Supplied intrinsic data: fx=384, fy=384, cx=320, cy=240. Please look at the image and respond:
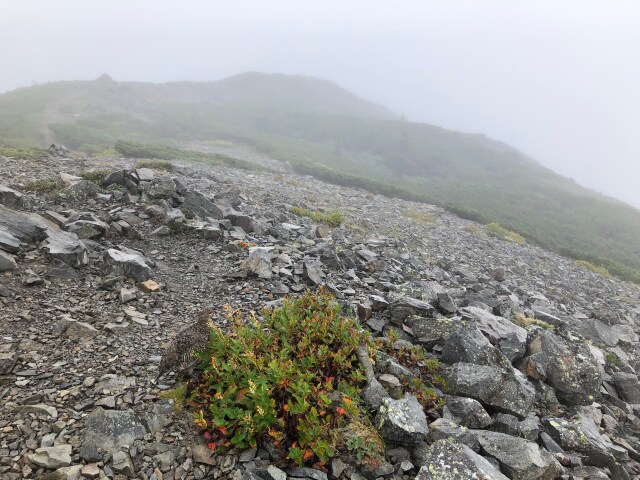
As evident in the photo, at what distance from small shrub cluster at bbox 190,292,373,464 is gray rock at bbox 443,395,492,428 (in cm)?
155

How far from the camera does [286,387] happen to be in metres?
5.59

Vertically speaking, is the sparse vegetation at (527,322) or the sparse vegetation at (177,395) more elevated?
the sparse vegetation at (177,395)

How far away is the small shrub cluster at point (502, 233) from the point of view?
3563 cm

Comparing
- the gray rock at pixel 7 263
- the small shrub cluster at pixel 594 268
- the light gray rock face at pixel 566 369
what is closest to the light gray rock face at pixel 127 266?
the gray rock at pixel 7 263

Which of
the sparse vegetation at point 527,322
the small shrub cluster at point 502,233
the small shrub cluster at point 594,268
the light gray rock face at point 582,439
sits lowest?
the small shrub cluster at point 594,268

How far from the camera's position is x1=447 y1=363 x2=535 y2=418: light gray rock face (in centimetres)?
662

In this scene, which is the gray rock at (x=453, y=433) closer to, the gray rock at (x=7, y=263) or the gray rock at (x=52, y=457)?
the gray rock at (x=52, y=457)

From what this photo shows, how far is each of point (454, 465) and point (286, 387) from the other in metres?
2.41

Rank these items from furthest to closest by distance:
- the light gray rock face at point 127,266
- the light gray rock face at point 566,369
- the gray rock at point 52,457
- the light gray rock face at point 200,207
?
the light gray rock face at point 200,207 → the light gray rock face at point 127,266 → the light gray rock face at point 566,369 → the gray rock at point 52,457

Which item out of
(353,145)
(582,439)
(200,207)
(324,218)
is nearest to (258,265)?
(200,207)

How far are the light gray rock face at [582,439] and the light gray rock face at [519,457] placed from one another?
111 cm

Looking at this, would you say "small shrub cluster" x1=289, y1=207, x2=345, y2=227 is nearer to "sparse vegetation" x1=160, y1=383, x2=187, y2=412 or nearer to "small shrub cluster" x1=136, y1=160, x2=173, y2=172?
"small shrub cluster" x1=136, y1=160, x2=173, y2=172

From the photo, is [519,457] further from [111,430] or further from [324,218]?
[324,218]

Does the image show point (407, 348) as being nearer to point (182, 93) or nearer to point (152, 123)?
point (152, 123)
